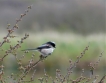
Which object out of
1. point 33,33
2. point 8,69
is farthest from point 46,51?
point 33,33

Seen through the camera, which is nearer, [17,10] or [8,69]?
[8,69]

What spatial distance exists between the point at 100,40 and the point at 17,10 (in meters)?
9.55

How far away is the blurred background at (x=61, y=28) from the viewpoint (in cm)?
1323

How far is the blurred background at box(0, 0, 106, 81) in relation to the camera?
1323 cm

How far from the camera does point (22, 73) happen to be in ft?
13.7

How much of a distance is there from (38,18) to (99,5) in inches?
133

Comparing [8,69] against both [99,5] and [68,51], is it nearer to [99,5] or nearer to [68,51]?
[68,51]

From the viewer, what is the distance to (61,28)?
2002 cm

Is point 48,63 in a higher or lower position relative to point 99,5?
lower

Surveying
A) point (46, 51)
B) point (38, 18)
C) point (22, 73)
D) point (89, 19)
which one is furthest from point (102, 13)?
point (22, 73)

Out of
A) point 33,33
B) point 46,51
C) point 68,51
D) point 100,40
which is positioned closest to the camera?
point 46,51

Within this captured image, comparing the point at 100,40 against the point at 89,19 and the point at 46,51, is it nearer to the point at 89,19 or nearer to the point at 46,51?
the point at 89,19

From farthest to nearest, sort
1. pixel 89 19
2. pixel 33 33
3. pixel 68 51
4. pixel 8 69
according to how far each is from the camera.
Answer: pixel 89 19 → pixel 33 33 → pixel 68 51 → pixel 8 69

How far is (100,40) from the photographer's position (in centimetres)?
1509
